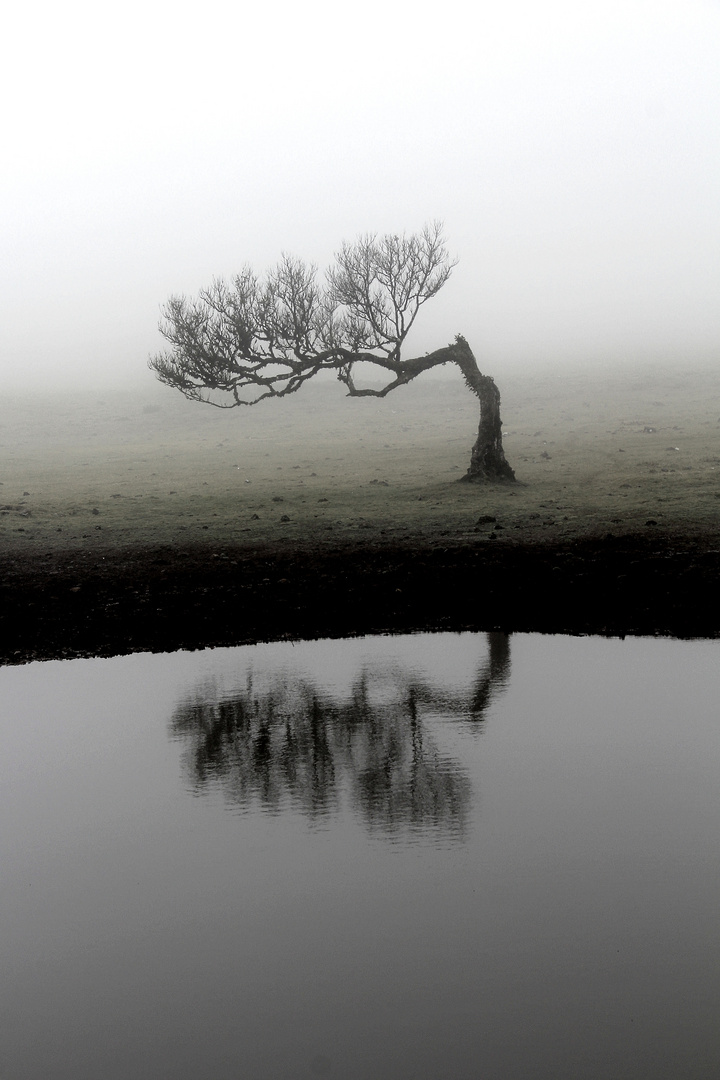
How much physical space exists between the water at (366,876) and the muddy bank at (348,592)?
2041 millimetres

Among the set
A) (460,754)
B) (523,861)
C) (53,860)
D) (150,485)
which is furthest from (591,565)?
(150,485)

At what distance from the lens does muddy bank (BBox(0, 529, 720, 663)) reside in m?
14.3

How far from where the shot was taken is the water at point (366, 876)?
18.8 feet

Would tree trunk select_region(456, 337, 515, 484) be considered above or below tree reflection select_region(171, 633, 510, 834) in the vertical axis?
above

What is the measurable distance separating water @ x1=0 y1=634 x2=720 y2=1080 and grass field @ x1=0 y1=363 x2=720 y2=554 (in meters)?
9.15

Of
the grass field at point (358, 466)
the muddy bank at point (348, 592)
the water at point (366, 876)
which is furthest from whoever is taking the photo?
the grass field at point (358, 466)

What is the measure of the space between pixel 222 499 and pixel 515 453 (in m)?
14.0

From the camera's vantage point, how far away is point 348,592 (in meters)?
16.4

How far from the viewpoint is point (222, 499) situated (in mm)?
27250

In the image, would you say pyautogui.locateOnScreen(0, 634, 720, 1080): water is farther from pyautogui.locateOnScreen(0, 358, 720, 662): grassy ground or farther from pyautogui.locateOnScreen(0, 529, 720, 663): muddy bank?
pyautogui.locateOnScreen(0, 358, 720, 662): grassy ground

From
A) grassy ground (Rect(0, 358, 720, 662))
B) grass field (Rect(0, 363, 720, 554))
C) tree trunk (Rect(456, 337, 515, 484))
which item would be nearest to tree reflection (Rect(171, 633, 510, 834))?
grassy ground (Rect(0, 358, 720, 662))

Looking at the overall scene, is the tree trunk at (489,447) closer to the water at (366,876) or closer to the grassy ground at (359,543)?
the grassy ground at (359,543)

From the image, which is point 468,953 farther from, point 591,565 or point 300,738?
point 591,565

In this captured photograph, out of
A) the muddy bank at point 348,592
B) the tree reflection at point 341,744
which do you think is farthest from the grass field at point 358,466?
the tree reflection at point 341,744
